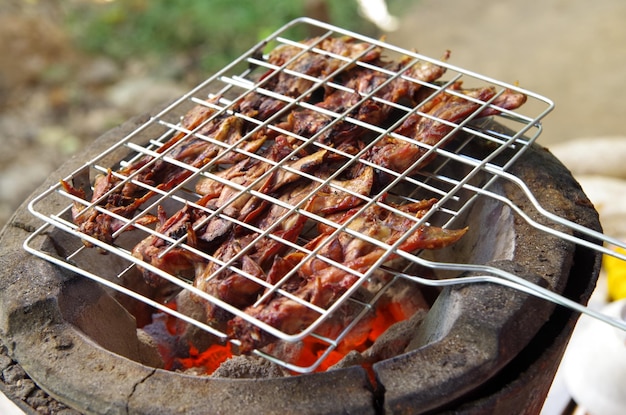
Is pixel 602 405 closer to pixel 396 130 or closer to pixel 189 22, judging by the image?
pixel 396 130

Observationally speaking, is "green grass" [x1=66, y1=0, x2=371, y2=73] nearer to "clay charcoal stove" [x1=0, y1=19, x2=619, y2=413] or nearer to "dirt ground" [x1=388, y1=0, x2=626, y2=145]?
"dirt ground" [x1=388, y1=0, x2=626, y2=145]

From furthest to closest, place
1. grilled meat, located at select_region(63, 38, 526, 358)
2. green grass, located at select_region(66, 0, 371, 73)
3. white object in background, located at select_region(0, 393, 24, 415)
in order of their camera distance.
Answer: green grass, located at select_region(66, 0, 371, 73) → white object in background, located at select_region(0, 393, 24, 415) → grilled meat, located at select_region(63, 38, 526, 358)

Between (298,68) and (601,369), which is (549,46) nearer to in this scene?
(601,369)

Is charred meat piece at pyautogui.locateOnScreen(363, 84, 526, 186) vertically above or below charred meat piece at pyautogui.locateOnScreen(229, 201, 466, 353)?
above

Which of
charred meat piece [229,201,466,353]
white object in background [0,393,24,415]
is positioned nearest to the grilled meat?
charred meat piece [229,201,466,353]

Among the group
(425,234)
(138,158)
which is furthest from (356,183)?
(138,158)

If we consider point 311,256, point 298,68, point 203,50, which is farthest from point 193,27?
point 311,256
